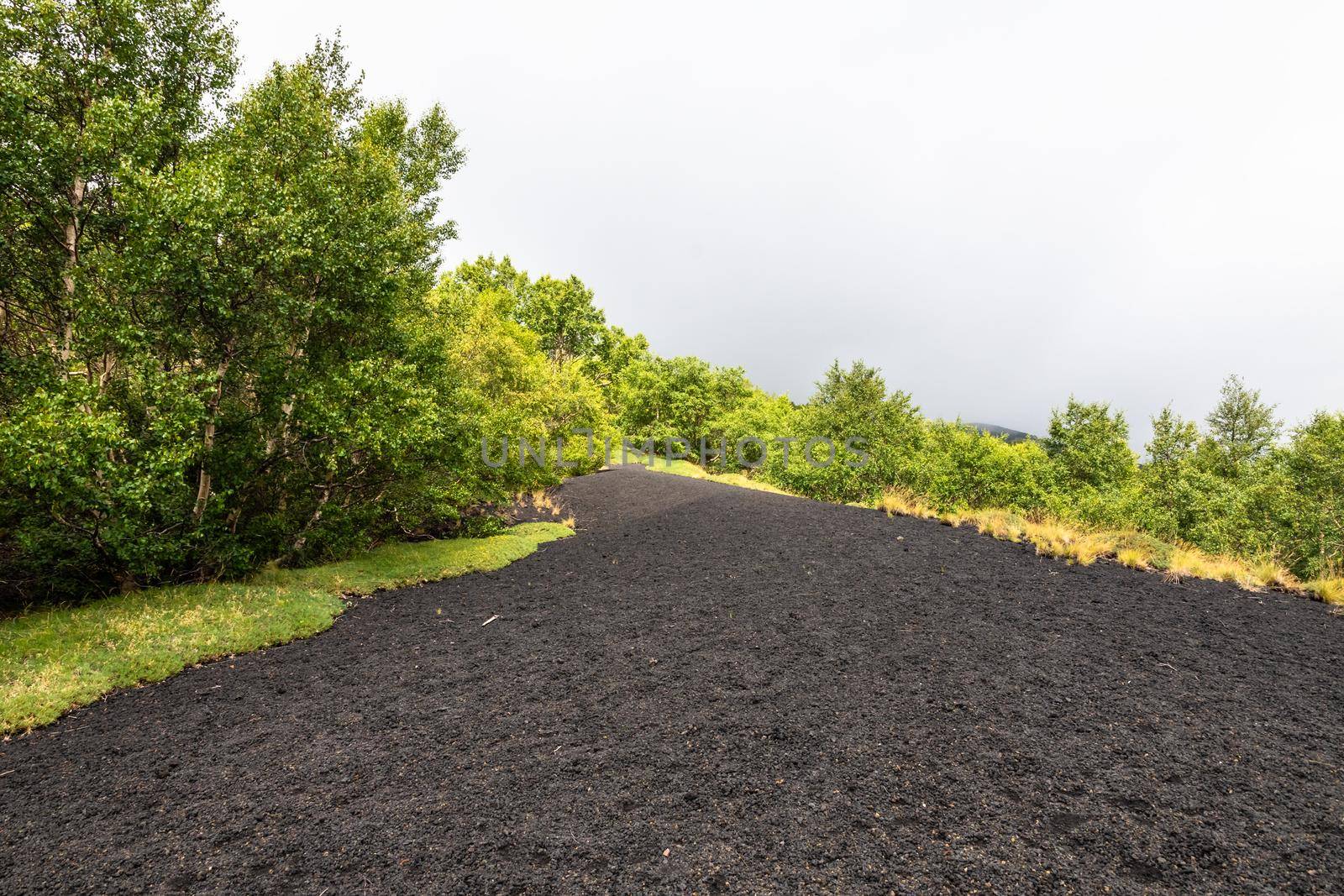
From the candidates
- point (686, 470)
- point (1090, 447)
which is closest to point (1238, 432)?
point (1090, 447)

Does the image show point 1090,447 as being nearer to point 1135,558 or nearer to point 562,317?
point 1135,558

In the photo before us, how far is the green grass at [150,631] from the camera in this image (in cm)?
552

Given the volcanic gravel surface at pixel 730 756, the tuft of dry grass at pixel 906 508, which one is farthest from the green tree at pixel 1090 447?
the volcanic gravel surface at pixel 730 756

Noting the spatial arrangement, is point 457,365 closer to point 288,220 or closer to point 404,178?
point 404,178

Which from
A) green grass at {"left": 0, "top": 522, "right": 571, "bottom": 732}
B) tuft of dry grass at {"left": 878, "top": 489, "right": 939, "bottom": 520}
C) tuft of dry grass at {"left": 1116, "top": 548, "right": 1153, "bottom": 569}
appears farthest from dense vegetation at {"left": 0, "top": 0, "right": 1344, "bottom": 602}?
tuft of dry grass at {"left": 1116, "top": 548, "right": 1153, "bottom": 569}

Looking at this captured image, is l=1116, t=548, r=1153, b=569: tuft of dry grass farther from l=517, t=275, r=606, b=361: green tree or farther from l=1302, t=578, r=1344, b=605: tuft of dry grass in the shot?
l=517, t=275, r=606, b=361: green tree

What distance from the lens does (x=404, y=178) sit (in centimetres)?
1608

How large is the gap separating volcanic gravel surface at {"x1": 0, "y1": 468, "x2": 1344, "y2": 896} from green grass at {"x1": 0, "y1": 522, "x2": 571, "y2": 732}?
0.39 metres

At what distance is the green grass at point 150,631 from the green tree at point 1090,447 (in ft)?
101

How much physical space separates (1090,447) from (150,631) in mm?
38617

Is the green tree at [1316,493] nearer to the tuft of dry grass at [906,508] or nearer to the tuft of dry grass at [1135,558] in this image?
the tuft of dry grass at [1135,558]

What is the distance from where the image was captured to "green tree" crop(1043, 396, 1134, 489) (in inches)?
1130

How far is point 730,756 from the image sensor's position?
455 cm

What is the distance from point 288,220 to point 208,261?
119cm
